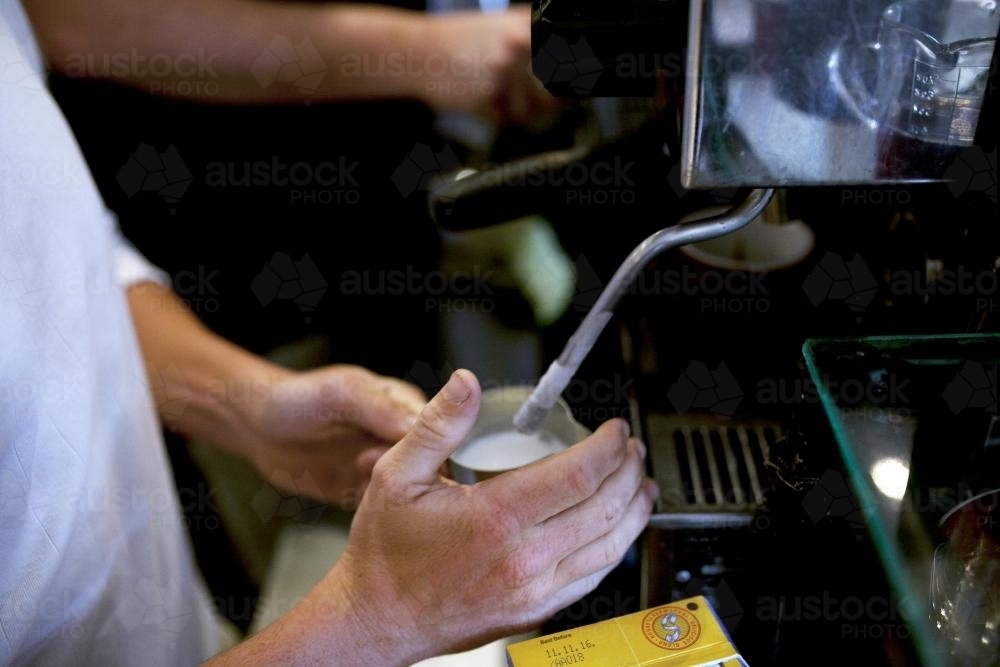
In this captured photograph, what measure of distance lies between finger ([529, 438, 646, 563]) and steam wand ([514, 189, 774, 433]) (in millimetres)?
92

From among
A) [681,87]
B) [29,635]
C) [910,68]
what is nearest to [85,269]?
[29,635]

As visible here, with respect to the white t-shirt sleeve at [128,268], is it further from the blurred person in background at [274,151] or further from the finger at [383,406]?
the finger at [383,406]

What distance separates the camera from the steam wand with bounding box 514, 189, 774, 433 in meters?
0.56

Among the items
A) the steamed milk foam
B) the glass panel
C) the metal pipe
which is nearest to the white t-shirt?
the steamed milk foam

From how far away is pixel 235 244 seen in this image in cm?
Answer: 147

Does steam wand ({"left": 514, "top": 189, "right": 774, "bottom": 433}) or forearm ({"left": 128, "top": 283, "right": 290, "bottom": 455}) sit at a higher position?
steam wand ({"left": 514, "top": 189, "right": 774, "bottom": 433})

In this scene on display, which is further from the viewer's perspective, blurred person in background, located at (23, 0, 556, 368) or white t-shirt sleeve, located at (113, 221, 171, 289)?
blurred person in background, located at (23, 0, 556, 368)

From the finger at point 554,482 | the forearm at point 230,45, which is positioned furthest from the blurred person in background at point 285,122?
the finger at point 554,482

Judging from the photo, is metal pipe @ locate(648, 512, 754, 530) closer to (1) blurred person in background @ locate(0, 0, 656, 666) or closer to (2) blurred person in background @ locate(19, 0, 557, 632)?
(1) blurred person in background @ locate(0, 0, 656, 666)

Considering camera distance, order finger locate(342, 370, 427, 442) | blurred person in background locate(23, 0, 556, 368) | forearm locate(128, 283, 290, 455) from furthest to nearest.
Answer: blurred person in background locate(23, 0, 556, 368) < forearm locate(128, 283, 290, 455) < finger locate(342, 370, 427, 442)

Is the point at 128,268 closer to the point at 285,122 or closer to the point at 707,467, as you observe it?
the point at 285,122

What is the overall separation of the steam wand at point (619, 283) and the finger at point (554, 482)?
61 mm

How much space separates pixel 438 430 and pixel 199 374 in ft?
1.70

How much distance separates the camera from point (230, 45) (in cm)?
126
